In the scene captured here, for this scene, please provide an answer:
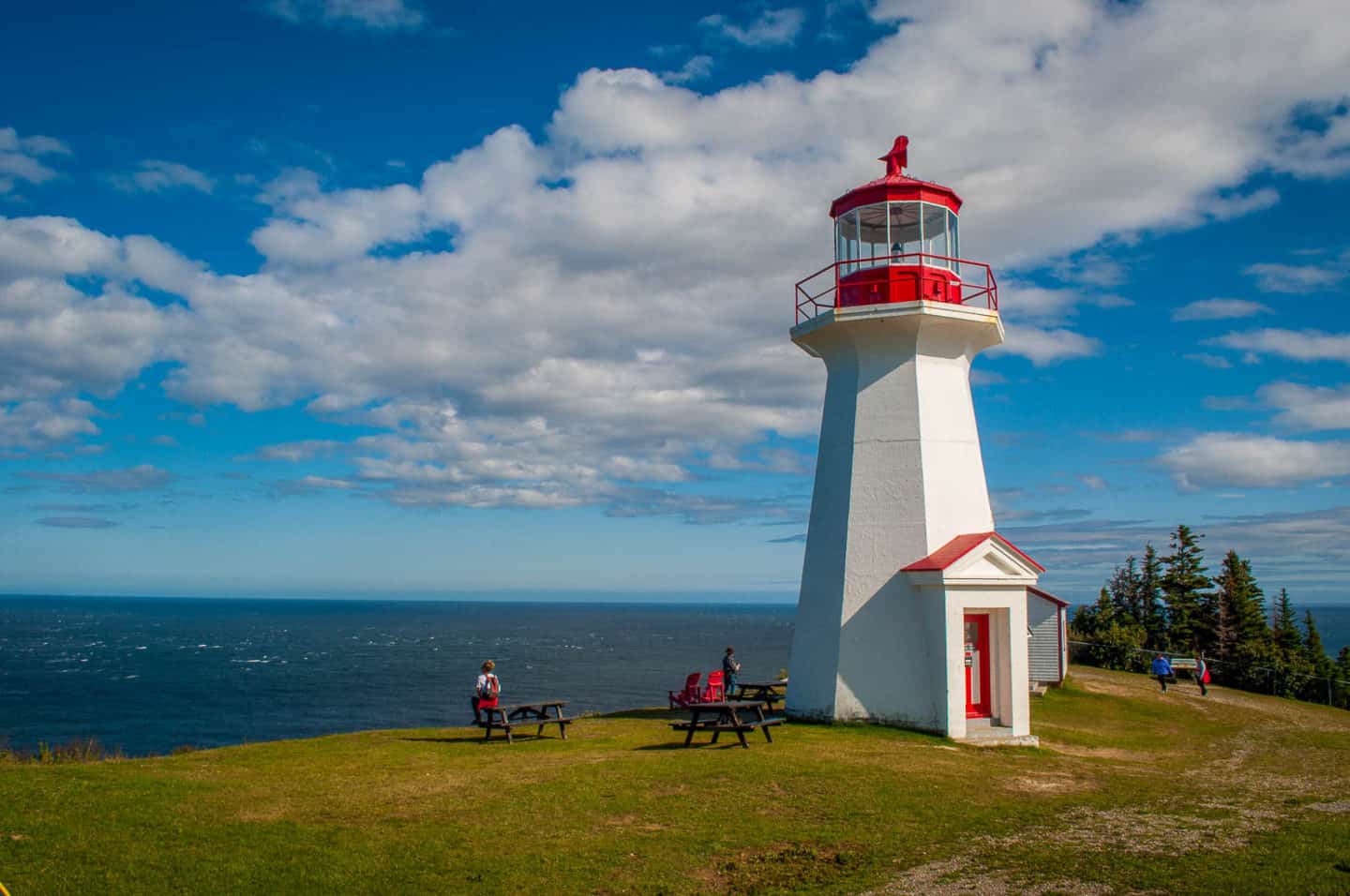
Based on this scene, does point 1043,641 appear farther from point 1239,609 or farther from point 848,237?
point 1239,609

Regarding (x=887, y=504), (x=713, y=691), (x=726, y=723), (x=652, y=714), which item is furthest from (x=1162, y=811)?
(x=652, y=714)

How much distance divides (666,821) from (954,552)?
817 cm

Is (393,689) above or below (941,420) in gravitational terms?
below

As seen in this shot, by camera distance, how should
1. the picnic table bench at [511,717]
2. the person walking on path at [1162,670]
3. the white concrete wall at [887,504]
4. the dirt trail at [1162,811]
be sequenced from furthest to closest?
the person walking on path at [1162,670] → the white concrete wall at [887,504] → the picnic table bench at [511,717] → the dirt trail at [1162,811]

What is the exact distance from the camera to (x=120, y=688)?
156 feet

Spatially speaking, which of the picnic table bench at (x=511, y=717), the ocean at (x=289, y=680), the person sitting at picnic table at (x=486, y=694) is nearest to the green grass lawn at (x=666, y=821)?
the picnic table bench at (x=511, y=717)

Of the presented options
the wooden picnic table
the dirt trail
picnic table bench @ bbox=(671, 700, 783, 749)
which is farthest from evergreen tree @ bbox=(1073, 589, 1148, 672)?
picnic table bench @ bbox=(671, 700, 783, 749)

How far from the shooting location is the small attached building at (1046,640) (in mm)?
23453

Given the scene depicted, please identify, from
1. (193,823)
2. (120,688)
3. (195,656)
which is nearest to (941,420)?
(193,823)

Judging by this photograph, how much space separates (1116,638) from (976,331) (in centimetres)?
2025

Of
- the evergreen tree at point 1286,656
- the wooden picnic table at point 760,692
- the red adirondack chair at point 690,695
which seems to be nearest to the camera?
the red adirondack chair at point 690,695

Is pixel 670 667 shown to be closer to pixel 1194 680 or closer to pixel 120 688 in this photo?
pixel 120 688

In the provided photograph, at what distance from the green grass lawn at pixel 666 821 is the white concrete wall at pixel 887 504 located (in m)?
1.88

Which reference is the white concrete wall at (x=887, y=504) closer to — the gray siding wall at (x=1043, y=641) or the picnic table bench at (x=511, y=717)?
the picnic table bench at (x=511, y=717)
